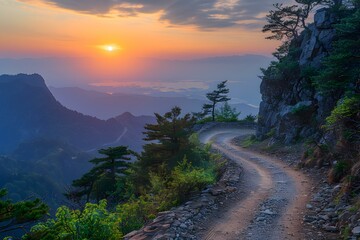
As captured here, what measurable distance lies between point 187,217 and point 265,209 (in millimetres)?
2961

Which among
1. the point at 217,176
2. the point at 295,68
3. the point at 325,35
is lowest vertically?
the point at 217,176

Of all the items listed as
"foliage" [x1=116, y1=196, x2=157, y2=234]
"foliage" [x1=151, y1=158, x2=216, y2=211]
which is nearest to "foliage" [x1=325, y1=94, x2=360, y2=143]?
"foliage" [x1=151, y1=158, x2=216, y2=211]

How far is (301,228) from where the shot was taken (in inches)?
351

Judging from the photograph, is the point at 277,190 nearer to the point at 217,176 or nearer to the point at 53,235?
the point at 217,176

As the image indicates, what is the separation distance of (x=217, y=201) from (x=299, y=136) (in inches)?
541

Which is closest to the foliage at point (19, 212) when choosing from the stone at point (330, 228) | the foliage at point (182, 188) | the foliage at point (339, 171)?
the foliage at point (182, 188)

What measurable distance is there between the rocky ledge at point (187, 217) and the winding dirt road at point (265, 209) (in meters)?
0.38

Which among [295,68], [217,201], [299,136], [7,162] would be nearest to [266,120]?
[295,68]

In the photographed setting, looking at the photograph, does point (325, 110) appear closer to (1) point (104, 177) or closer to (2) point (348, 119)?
(2) point (348, 119)

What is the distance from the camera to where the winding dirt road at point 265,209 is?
348 inches

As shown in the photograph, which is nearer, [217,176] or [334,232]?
[334,232]

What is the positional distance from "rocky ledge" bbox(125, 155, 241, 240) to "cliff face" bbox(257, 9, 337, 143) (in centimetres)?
1182

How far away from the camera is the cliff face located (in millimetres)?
22828

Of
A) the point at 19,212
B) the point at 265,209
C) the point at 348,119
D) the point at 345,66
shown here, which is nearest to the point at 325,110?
the point at 345,66
